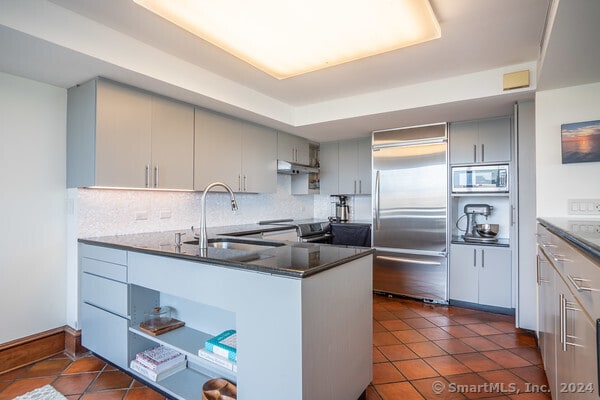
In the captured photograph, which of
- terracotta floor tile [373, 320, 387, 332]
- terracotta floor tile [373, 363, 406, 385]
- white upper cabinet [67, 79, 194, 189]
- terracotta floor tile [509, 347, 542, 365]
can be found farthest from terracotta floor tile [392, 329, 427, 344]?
white upper cabinet [67, 79, 194, 189]

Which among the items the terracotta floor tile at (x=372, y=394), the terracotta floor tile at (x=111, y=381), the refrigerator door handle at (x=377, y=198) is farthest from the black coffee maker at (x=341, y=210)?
the terracotta floor tile at (x=111, y=381)

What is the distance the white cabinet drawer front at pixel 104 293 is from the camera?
2.10 metres

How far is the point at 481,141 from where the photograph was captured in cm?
353

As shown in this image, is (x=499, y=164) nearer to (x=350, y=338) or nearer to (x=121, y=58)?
(x=350, y=338)

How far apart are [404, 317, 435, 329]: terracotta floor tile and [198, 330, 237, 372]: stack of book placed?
1.97 metres

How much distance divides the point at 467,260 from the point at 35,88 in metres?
4.30

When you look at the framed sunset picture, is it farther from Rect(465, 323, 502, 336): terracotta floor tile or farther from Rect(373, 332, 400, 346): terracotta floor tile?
Rect(373, 332, 400, 346): terracotta floor tile

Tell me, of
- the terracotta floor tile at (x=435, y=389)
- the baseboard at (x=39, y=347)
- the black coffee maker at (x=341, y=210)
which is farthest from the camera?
the black coffee maker at (x=341, y=210)

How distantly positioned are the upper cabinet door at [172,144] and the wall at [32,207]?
72cm

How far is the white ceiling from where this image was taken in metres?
1.90

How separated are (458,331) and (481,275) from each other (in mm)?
858

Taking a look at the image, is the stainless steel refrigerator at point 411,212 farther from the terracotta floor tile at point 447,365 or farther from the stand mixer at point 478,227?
the terracotta floor tile at point 447,365

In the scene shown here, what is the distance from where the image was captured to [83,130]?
2.43 metres

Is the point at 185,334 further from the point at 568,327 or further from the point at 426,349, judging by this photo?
Result: the point at 568,327
